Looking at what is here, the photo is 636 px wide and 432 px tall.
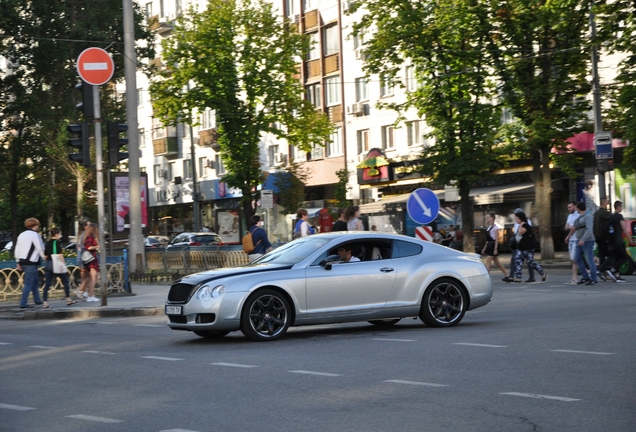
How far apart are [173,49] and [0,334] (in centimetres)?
2755

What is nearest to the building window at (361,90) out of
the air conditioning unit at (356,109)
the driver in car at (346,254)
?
the air conditioning unit at (356,109)

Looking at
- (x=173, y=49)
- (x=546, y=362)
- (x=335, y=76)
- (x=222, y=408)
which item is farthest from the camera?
(x=335, y=76)

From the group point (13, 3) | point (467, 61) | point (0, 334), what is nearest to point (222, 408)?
point (0, 334)

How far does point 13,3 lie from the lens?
3419cm

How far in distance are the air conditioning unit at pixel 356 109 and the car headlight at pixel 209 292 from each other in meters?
38.8

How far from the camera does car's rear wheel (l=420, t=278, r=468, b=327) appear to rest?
41.5ft

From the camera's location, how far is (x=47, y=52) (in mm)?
36062

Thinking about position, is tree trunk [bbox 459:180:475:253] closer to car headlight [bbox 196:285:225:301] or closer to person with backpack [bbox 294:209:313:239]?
person with backpack [bbox 294:209:313:239]

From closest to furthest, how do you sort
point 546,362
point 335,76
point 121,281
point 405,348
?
point 546,362 < point 405,348 < point 121,281 < point 335,76

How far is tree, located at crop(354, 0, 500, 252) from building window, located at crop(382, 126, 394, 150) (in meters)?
14.2

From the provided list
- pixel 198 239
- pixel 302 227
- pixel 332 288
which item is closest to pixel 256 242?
pixel 302 227

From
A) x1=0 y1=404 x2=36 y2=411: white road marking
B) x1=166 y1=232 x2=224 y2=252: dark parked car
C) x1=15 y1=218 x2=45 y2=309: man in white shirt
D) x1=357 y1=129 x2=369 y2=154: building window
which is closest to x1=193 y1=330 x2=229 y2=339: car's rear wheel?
x1=0 y1=404 x2=36 y2=411: white road marking

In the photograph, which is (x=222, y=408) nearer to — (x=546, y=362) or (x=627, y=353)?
(x=546, y=362)

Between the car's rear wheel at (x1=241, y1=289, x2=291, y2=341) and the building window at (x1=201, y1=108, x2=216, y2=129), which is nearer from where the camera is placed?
the car's rear wheel at (x1=241, y1=289, x2=291, y2=341)
